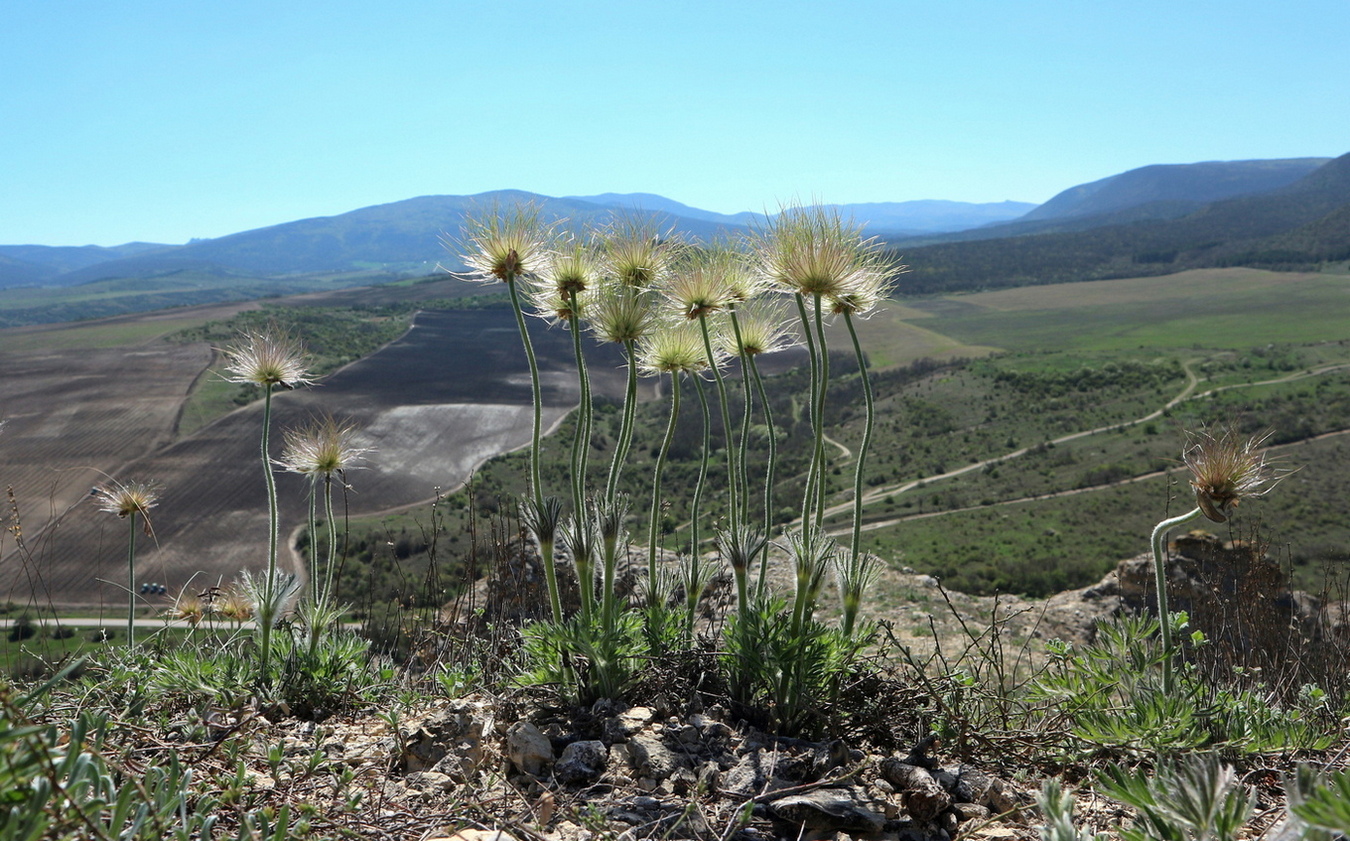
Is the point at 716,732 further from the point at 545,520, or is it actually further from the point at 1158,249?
the point at 1158,249

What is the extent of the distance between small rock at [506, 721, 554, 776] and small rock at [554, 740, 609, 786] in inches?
2.5

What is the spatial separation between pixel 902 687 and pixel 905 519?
109ft

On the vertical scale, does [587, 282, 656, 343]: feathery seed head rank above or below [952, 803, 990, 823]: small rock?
above

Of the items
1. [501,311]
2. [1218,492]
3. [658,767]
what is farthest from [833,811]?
[501,311]

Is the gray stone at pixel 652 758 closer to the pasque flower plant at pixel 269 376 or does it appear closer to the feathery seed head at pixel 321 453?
the pasque flower plant at pixel 269 376

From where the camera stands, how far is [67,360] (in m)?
78.6

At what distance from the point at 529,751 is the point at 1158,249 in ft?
552

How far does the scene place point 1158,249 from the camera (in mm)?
142125

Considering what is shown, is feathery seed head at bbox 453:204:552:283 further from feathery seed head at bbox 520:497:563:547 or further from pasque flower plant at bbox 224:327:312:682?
pasque flower plant at bbox 224:327:312:682

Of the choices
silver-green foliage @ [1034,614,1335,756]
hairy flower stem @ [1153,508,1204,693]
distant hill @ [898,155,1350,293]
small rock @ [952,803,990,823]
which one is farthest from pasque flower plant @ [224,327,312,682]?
distant hill @ [898,155,1350,293]

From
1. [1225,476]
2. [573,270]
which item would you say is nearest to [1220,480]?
[1225,476]

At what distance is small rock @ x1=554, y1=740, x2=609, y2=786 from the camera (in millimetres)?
2631

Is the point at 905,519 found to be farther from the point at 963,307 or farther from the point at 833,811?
the point at 963,307

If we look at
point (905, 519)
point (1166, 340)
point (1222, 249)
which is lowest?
point (905, 519)
